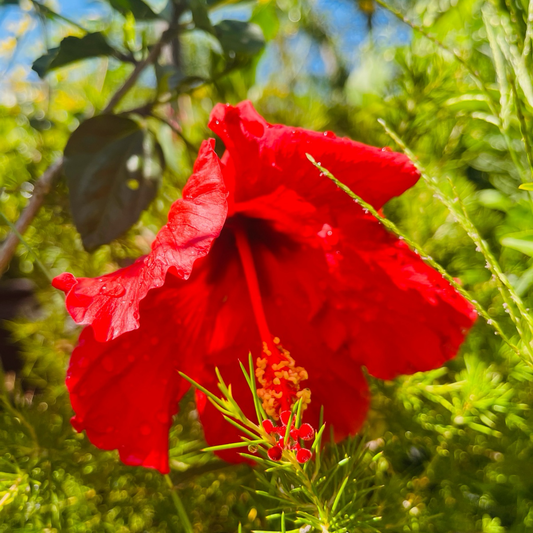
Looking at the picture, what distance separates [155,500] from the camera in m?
0.46

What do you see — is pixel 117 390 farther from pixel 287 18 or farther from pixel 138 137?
pixel 287 18

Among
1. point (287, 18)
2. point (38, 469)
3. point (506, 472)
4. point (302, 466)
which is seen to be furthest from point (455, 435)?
point (287, 18)

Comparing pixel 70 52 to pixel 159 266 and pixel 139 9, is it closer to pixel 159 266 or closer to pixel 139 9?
pixel 139 9

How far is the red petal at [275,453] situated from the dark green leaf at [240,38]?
0.38 m

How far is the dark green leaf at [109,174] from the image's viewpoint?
458 mm

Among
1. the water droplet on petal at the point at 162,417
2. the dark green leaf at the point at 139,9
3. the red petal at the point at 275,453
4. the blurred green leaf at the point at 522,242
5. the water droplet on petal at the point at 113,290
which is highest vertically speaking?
the dark green leaf at the point at 139,9

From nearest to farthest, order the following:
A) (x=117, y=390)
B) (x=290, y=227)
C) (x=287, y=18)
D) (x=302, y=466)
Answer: (x=302, y=466), (x=117, y=390), (x=290, y=227), (x=287, y=18)

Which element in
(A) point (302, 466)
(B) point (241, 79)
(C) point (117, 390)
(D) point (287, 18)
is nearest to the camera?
(A) point (302, 466)

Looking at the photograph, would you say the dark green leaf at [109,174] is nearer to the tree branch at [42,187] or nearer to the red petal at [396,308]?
the tree branch at [42,187]

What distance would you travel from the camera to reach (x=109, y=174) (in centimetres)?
48

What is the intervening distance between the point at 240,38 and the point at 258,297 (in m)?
0.26

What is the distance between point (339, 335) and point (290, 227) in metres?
0.12

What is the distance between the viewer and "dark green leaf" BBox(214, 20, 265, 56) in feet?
1.63

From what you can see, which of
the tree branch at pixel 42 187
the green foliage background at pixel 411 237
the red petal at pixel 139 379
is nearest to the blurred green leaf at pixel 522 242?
the green foliage background at pixel 411 237
